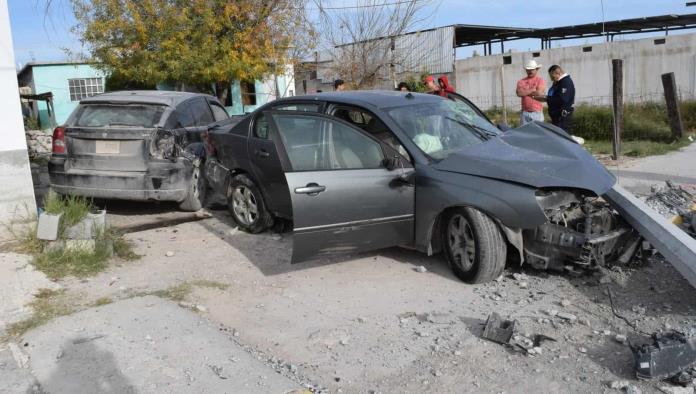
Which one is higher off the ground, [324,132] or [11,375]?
[324,132]

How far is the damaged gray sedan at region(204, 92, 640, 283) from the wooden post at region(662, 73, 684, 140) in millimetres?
8897

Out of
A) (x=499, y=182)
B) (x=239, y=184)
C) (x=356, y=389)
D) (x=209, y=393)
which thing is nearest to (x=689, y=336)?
(x=499, y=182)

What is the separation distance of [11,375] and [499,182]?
3668mm

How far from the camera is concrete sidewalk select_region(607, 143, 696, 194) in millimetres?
8409

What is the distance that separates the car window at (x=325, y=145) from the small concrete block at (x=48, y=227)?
2.38 meters

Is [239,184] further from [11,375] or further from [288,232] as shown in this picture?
[11,375]

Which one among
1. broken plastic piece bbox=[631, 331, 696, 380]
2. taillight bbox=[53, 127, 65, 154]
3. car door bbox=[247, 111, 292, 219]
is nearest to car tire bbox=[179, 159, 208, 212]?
car door bbox=[247, 111, 292, 219]

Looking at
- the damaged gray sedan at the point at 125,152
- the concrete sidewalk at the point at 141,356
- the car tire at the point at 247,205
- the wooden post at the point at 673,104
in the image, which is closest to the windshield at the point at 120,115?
the damaged gray sedan at the point at 125,152

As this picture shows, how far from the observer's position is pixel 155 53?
18.4 metres

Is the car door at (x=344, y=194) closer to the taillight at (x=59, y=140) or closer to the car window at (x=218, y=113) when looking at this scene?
the taillight at (x=59, y=140)

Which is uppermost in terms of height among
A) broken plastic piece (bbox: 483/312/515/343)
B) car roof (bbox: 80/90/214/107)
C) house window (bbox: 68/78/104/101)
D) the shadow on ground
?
house window (bbox: 68/78/104/101)

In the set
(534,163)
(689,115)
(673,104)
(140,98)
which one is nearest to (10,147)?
(140,98)

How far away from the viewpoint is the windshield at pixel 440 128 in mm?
5327

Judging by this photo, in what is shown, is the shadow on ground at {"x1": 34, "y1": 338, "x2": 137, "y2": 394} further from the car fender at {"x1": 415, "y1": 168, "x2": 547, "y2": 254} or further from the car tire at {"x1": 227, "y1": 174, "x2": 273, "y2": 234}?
the car tire at {"x1": 227, "y1": 174, "x2": 273, "y2": 234}
